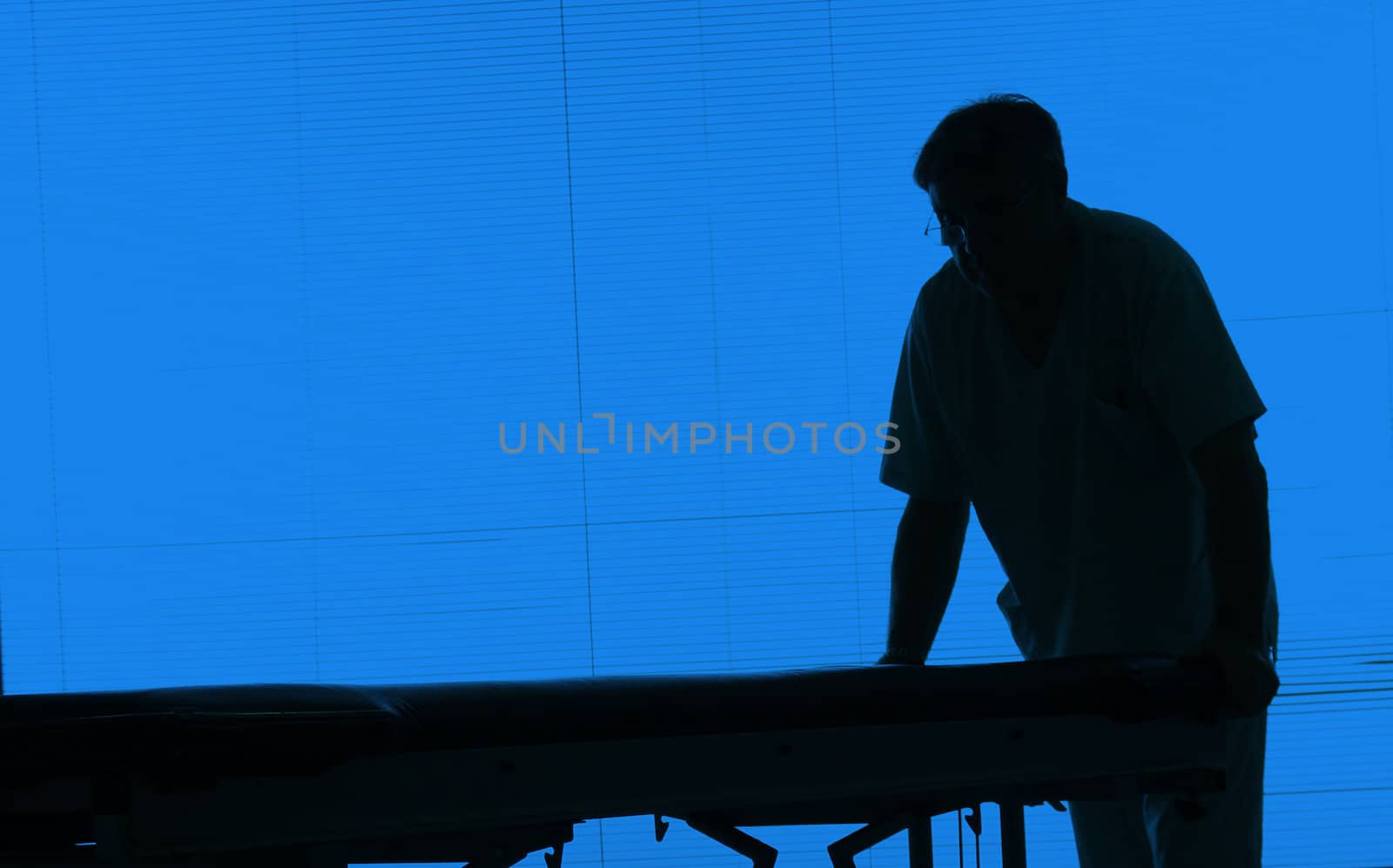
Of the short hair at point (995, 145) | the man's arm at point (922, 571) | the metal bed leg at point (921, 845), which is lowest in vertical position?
the metal bed leg at point (921, 845)

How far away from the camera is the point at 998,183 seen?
3.51 ft

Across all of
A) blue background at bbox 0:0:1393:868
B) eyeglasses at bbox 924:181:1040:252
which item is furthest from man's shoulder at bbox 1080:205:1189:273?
blue background at bbox 0:0:1393:868

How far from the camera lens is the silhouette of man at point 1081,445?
1.04 metres

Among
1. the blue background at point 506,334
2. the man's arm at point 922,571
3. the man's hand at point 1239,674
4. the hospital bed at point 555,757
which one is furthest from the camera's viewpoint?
the blue background at point 506,334

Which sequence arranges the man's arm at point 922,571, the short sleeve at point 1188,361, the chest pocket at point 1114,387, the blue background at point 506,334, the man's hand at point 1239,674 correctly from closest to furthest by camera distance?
the man's hand at point 1239,674, the short sleeve at point 1188,361, the chest pocket at point 1114,387, the man's arm at point 922,571, the blue background at point 506,334

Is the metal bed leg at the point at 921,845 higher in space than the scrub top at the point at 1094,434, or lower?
lower

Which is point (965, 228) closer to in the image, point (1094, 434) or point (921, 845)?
point (1094, 434)

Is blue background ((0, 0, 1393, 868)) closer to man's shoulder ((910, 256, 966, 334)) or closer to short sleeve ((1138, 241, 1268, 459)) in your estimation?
man's shoulder ((910, 256, 966, 334))

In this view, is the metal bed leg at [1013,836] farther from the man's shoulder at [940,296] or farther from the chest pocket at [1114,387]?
the man's shoulder at [940,296]

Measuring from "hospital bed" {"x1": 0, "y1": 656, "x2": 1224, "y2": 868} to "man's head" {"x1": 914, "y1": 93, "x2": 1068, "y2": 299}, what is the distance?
0.41 m

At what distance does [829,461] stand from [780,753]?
166 centimetres

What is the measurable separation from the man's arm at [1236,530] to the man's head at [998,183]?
0.84 ft

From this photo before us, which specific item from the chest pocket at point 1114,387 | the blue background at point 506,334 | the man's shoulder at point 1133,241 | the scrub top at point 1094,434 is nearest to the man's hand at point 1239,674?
the scrub top at point 1094,434

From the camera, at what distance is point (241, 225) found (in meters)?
2.49
